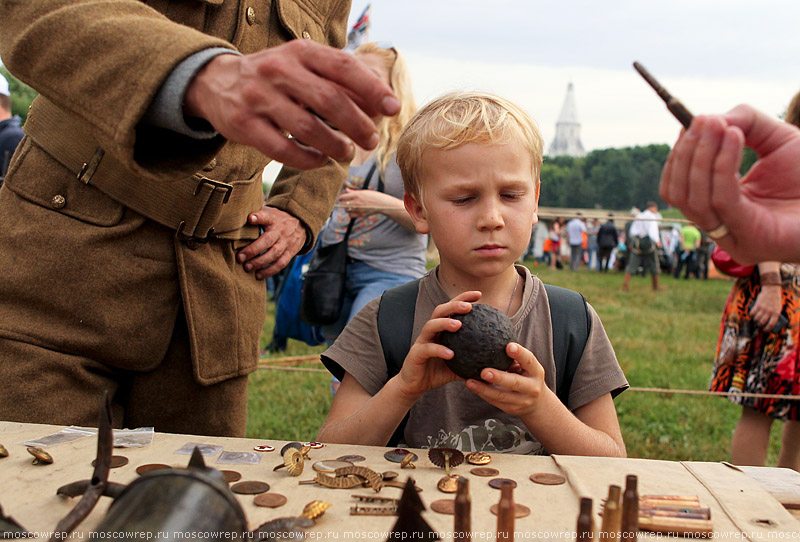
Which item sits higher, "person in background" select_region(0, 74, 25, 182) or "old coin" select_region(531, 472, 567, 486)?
"person in background" select_region(0, 74, 25, 182)

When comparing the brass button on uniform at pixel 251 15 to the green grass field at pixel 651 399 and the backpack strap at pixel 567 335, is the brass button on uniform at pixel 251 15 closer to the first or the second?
the backpack strap at pixel 567 335

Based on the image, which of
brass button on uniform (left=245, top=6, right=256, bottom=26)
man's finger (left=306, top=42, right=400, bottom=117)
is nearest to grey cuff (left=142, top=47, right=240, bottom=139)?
man's finger (left=306, top=42, right=400, bottom=117)

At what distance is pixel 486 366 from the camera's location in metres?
1.65

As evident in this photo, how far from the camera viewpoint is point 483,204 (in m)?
2.04

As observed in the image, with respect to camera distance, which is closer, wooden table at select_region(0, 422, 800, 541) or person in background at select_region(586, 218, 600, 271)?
wooden table at select_region(0, 422, 800, 541)

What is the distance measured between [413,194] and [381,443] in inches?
31.9

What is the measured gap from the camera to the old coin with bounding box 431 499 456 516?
4.52ft

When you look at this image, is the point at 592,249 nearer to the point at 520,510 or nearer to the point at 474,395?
the point at 474,395

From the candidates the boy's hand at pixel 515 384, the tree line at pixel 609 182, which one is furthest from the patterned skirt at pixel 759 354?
the tree line at pixel 609 182

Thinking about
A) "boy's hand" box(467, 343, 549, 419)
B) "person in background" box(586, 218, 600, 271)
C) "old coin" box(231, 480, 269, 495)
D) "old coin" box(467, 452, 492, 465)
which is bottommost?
"person in background" box(586, 218, 600, 271)

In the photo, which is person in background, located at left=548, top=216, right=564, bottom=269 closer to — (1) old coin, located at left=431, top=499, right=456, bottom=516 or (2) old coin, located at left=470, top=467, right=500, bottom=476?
(2) old coin, located at left=470, top=467, right=500, bottom=476

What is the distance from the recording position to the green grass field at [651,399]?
518 cm

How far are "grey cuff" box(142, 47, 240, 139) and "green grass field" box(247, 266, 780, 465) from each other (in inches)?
79.5

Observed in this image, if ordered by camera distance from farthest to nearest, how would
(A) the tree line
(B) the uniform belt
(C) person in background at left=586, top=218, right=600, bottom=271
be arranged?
(A) the tree line < (C) person in background at left=586, top=218, right=600, bottom=271 < (B) the uniform belt
